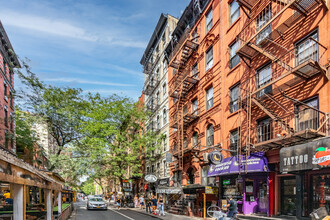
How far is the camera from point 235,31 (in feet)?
62.0

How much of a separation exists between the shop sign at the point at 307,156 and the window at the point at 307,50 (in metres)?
4.30

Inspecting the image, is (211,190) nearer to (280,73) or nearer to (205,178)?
(205,178)

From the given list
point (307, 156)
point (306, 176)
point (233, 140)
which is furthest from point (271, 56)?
point (233, 140)

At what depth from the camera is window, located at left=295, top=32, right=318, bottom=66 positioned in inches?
485

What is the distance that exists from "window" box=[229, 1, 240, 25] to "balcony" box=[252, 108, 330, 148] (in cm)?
866

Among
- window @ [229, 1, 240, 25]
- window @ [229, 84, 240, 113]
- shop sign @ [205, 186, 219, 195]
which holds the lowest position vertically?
shop sign @ [205, 186, 219, 195]

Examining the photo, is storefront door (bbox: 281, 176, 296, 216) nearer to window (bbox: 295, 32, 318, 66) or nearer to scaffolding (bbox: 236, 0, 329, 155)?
scaffolding (bbox: 236, 0, 329, 155)

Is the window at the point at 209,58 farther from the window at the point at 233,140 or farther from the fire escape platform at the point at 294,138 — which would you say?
the fire escape platform at the point at 294,138

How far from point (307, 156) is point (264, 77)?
6226mm

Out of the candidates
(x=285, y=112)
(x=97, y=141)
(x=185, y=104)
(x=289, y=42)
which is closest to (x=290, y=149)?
(x=285, y=112)

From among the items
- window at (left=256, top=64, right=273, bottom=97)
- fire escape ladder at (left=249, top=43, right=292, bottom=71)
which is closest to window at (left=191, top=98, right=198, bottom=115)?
window at (left=256, top=64, right=273, bottom=97)

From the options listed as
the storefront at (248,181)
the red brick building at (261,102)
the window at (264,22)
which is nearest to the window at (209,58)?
the red brick building at (261,102)

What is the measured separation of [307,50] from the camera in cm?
1280

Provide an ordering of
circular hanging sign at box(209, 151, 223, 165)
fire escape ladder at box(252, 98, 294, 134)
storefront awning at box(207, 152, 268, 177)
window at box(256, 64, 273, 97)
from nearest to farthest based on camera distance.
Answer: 1. fire escape ladder at box(252, 98, 294, 134)
2. storefront awning at box(207, 152, 268, 177)
3. window at box(256, 64, 273, 97)
4. circular hanging sign at box(209, 151, 223, 165)
